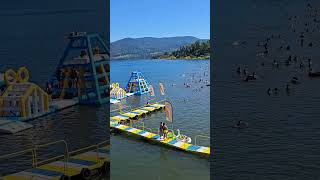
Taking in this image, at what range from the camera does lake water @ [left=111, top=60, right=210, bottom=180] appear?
4863 millimetres

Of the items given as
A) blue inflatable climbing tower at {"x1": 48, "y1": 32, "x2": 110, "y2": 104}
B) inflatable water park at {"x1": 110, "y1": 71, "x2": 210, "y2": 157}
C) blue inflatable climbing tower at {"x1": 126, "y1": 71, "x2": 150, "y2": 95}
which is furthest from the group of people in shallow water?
blue inflatable climbing tower at {"x1": 126, "y1": 71, "x2": 150, "y2": 95}

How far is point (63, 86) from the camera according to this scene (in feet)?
14.1

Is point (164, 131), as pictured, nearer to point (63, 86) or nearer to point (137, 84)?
point (63, 86)

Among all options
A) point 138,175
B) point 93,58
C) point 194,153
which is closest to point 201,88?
point 194,153

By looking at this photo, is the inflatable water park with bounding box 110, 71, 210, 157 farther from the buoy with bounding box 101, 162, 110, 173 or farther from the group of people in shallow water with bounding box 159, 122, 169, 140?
the buoy with bounding box 101, 162, 110, 173

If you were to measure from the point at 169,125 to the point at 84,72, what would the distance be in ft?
7.58

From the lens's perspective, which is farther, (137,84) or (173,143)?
(137,84)
